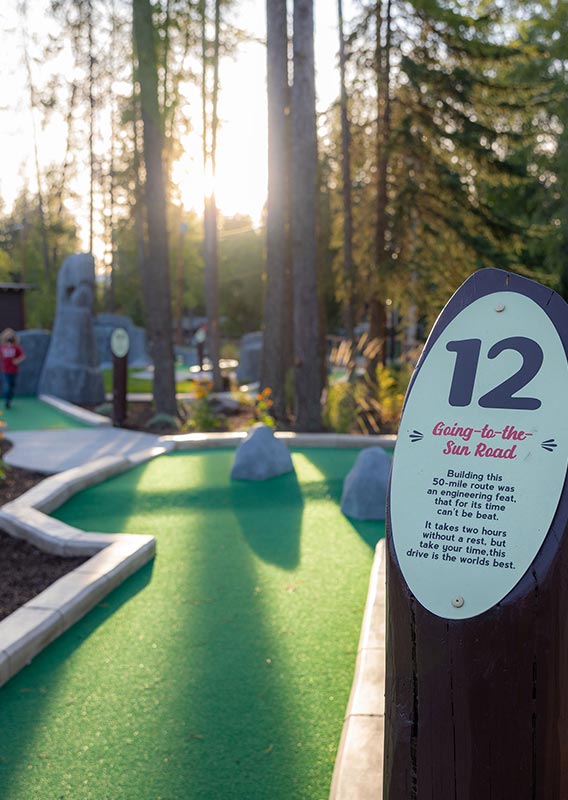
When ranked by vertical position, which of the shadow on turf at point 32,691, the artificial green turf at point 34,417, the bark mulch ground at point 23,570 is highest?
the artificial green turf at point 34,417

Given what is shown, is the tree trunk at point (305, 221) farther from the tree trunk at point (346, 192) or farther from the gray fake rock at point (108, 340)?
the gray fake rock at point (108, 340)

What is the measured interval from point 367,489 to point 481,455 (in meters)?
4.59

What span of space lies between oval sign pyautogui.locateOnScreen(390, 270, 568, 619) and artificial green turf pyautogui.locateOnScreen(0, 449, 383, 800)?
1.36 m

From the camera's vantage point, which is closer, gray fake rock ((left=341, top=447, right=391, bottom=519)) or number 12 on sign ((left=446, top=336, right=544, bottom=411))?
number 12 on sign ((left=446, top=336, right=544, bottom=411))

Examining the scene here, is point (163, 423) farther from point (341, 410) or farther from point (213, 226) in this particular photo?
point (213, 226)

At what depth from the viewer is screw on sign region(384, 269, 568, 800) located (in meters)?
1.93

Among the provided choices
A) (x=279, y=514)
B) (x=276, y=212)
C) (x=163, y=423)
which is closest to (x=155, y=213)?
(x=276, y=212)

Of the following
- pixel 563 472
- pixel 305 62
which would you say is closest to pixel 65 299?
pixel 305 62

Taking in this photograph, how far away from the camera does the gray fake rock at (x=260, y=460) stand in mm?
7742

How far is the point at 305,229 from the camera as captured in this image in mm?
11531

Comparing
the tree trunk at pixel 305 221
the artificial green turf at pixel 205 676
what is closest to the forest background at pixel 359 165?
the tree trunk at pixel 305 221

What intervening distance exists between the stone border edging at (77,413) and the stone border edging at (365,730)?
31.2 feet

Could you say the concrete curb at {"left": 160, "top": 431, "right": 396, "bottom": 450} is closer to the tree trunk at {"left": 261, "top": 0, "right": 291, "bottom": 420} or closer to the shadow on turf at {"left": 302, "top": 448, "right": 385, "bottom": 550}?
the shadow on turf at {"left": 302, "top": 448, "right": 385, "bottom": 550}

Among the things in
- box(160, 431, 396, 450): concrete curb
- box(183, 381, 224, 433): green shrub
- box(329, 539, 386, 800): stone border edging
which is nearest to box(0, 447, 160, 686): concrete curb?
box(329, 539, 386, 800): stone border edging
